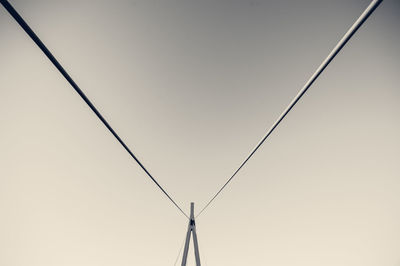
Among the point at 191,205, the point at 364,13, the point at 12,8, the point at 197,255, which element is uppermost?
the point at 191,205

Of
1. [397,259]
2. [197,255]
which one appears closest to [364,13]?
[197,255]

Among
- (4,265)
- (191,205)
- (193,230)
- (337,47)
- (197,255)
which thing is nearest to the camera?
(337,47)

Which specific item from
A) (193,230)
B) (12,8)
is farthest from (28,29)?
(193,230)

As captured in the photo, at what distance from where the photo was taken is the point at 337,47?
2.01m

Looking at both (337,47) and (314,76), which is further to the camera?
(314,76)

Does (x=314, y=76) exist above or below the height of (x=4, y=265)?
below

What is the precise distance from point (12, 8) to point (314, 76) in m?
2.85

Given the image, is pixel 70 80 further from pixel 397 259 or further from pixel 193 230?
pixel 397 259

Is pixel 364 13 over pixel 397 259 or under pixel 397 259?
under

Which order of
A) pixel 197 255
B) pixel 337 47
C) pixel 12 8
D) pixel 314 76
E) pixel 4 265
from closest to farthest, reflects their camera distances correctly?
pixel 12 8
pixel 337 47
pixel 314 76
pixel 197 255
pixel 4 265

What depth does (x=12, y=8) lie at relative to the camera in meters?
1.74

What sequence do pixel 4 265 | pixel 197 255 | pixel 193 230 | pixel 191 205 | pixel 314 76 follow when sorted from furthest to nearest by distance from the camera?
pixel 4 265 < pixel 191 205 < pixel 193 230 < pixel 197 255 < pixel 314 76

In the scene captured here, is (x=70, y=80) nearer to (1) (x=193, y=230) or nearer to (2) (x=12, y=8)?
(2) (x=12, y=8)

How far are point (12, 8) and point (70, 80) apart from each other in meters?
0.76
